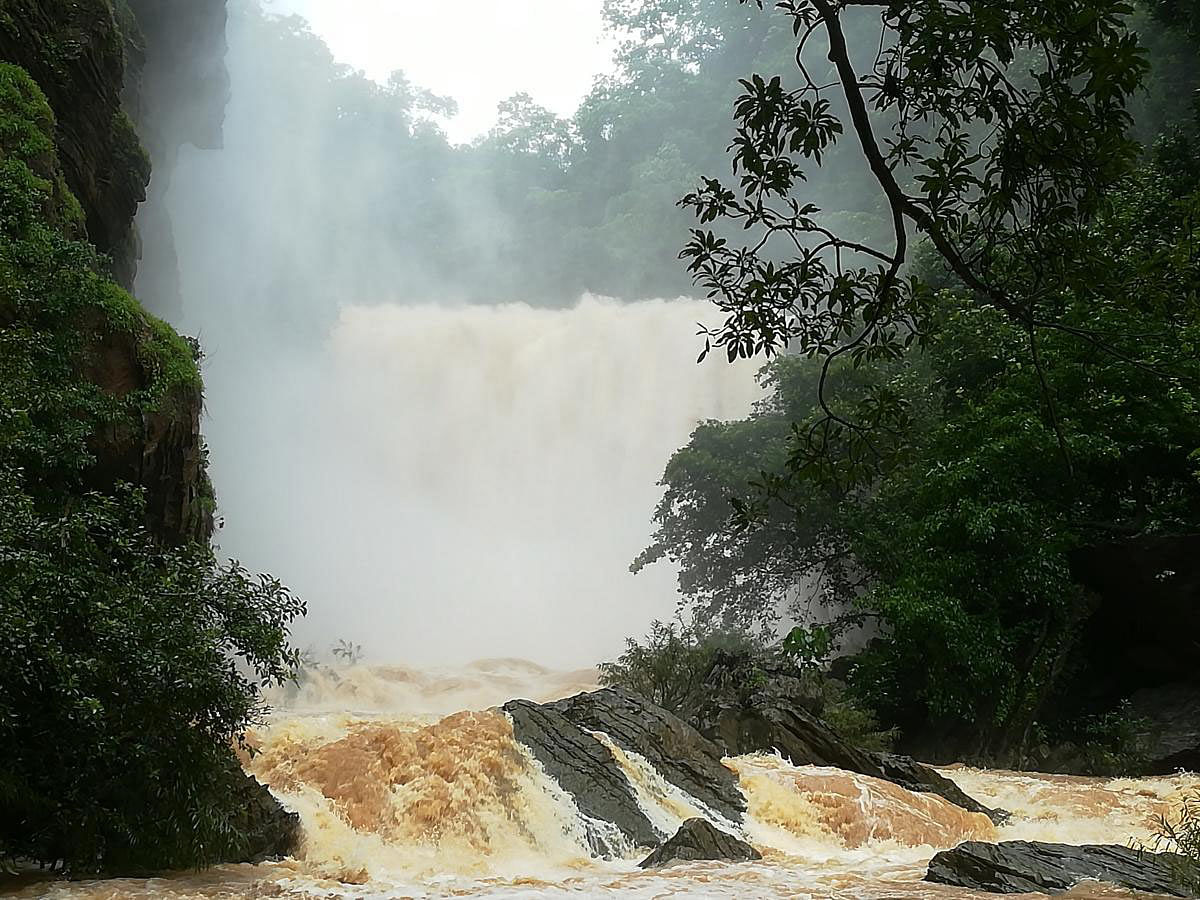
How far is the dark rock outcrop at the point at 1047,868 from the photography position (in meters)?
5.29

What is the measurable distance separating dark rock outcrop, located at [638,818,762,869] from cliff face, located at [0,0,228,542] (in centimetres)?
594


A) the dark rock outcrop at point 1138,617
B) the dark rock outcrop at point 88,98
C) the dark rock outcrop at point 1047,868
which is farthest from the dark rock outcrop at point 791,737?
the dark rock outcrop at point 88,98

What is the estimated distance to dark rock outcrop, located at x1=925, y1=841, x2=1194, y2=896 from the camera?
208 inches

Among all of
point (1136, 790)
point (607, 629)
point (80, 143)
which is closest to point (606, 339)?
point (607, 629)

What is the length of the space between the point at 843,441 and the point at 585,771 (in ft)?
12.3

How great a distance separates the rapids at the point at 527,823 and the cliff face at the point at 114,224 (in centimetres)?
289

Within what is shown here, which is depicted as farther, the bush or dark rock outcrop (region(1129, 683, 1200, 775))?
dark rock outcrop (region(1129, 683, 1200, 775))

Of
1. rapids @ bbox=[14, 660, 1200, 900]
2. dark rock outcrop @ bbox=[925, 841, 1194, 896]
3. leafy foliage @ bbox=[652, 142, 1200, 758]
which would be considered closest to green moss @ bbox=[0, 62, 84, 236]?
rapids @ bbox=[14, 660, 1200, 900]

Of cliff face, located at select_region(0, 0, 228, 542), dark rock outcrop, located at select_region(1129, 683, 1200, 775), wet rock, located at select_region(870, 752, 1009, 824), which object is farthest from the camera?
dark rock outcrop, located at select_region(1129, 683, 1200, 775)

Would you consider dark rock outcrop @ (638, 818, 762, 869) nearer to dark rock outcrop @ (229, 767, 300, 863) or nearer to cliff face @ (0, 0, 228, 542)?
dark rock outcrop @ (229, 767, 300, 863)

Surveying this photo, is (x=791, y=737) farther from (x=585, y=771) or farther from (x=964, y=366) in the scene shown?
(x=964, y=366)

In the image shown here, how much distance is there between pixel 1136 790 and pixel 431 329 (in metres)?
26.9

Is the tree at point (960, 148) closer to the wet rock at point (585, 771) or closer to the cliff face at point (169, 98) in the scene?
the wet rock at point (585, 771)

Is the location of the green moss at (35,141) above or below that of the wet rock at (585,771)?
above
